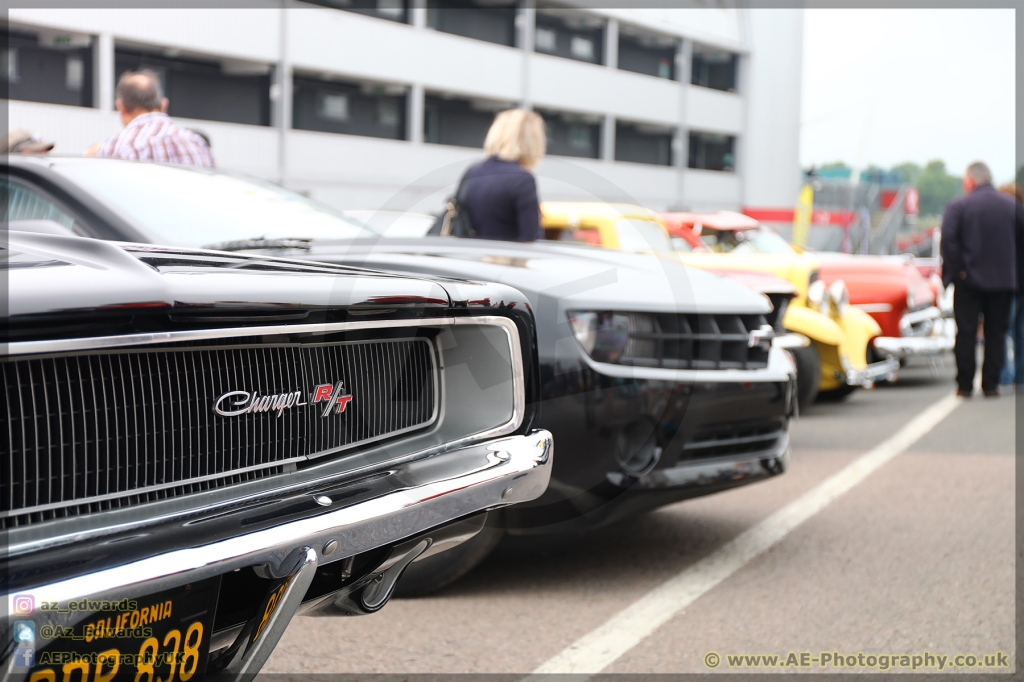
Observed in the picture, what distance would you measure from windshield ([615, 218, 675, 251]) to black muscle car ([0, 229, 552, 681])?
182 inches

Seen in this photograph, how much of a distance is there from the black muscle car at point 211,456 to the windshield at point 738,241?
6424mm

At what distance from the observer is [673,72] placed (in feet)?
121

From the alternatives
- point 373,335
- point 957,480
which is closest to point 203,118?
point 957,480

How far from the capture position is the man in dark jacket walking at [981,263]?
812cm

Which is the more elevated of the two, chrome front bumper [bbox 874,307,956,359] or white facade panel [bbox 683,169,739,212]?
white facade panel [bbox 683,169,739,212]

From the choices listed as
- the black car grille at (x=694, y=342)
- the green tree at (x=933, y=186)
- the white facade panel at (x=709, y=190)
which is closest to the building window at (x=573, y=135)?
the white facade panel at (x=709, y=190)

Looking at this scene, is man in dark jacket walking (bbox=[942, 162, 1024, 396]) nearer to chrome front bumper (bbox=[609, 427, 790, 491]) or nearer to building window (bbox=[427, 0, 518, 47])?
chrome front bumper (bbox=[609, 427, 790, 491])

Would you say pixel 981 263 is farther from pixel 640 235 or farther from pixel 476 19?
pixel 476 19

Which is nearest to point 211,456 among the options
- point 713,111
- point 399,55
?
point 399,55

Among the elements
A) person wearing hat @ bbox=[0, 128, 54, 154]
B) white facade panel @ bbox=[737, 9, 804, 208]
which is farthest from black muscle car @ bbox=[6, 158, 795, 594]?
white facade panel @ bbox=[737, 9, 804, 208]

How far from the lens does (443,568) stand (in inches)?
125

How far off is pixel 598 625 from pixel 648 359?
866 millimetres

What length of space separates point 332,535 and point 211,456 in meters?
0.26

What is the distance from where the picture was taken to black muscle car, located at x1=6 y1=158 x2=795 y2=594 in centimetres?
296
